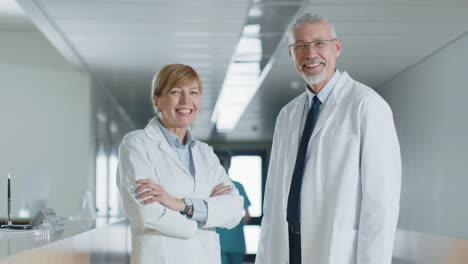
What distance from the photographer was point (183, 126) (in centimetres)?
306

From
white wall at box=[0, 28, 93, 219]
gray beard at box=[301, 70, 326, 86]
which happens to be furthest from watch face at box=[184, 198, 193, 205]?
white wall at box=[0, 28, 93, 219]

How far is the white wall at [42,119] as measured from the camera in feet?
36.8

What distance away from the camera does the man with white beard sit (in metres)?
2.96

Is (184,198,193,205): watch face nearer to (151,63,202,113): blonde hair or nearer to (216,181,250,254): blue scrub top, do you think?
(151,63,202,113): blonde hair

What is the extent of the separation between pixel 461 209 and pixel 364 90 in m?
6.50

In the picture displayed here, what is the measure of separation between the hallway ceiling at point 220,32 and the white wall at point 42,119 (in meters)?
0.49

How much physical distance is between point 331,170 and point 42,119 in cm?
884

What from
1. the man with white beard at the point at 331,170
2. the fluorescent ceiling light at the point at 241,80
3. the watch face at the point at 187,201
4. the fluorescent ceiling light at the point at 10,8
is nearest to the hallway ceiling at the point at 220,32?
the fluorescent ceiling light at the point at 241,80

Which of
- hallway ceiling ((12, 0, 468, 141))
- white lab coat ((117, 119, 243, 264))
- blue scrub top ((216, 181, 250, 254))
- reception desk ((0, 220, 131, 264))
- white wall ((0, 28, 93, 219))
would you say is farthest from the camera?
white wall ((0, 28, 93, 219))

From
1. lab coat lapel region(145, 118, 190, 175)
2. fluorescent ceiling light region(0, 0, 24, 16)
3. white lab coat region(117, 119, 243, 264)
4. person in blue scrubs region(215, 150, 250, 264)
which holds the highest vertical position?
fluorescent ceiling light region(0, 0, 24, 16)

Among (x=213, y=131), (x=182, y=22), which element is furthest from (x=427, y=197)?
(x=213, y=131)

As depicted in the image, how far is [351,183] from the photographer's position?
3006 mm

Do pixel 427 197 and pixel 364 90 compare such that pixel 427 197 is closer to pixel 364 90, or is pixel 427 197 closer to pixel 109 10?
pixel 109 10

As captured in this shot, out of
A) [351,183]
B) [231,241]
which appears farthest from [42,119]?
[351,183]
